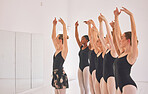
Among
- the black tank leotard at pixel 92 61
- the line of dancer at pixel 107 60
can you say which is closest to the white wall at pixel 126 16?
the line of dancer at pixel 107 60

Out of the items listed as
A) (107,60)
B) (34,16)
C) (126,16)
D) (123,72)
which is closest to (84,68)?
(107,60)

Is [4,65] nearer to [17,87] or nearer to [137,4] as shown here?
[17,87]

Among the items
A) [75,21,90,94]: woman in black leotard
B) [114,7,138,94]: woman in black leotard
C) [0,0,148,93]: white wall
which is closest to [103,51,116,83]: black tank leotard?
[114,7,138,94]: woman in black leotard

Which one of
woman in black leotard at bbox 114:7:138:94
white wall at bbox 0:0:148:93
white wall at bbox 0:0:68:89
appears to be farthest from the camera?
white wall at bbox 0:0:148:93

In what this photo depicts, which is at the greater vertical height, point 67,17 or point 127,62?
point 67,17

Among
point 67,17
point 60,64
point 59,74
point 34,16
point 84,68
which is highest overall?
point 67,17

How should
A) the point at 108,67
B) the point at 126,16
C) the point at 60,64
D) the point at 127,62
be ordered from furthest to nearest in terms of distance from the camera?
the point at 126,16 → the point at 60,64 → the point at 108,67 → the point at 127,62

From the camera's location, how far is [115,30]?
11.5 ft

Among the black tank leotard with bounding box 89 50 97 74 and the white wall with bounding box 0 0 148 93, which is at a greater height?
the white wall with bounding box 0 0 148 93

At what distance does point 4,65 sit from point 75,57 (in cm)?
451

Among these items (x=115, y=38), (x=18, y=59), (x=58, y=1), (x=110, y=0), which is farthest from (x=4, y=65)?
(x=110, y=0)

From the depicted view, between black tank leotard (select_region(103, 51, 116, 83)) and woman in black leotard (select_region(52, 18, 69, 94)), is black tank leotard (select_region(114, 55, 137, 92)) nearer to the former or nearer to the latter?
black tank leotard (select_region(103, 51, 116, 83))

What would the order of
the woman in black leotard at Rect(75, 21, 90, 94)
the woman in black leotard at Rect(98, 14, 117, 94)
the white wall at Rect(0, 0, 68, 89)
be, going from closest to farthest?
1. the woman in black leotard at Rect(98, 14, 117, 94)
2. the woman in black leotard at Rect(75, 21, 90, 94)
3. the white wall at Rect(0, 0, 68, 89)

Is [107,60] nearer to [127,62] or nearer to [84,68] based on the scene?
[127,62]
